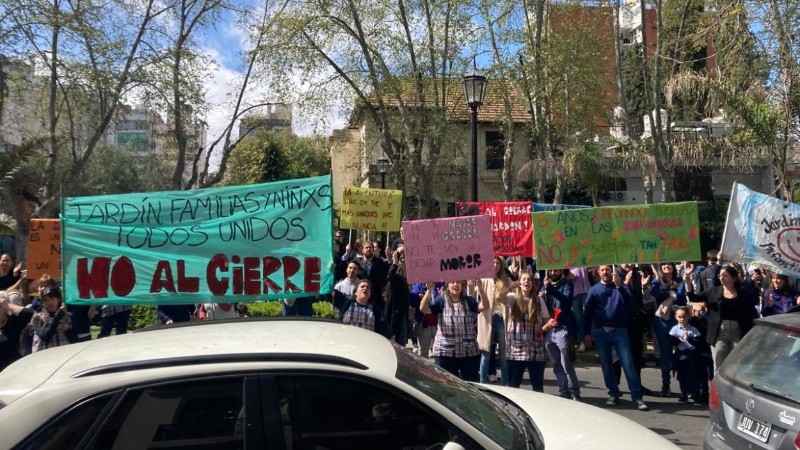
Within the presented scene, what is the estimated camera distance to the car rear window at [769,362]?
4742 millimetres

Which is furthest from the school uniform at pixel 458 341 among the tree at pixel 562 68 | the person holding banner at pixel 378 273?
the tree at pixel 562 68

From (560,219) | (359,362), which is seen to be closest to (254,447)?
(359,362)

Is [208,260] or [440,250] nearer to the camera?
[208,260]

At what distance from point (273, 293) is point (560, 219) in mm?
4149

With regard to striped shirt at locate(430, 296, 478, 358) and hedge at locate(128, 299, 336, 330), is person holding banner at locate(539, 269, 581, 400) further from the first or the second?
hedge at locate(128, 299, 336, 330)

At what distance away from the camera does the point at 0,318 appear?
699 cm

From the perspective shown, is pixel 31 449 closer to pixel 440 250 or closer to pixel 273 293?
pixel 273 293

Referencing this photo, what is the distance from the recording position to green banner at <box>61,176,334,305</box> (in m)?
7.21

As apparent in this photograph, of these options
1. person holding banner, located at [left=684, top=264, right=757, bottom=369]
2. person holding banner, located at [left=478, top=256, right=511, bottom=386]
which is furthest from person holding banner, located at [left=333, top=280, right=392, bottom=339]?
person holding banner, located at [left=684, top=264, right=757, bottom=369]

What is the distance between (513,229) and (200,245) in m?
5.98

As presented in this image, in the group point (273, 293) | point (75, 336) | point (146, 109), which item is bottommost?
point (75, 336)

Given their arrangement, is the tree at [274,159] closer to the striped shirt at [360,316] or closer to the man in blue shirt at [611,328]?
the man in blue shirt at [611,328]

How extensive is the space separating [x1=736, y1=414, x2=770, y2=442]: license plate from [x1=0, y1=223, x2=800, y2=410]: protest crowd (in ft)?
10.5

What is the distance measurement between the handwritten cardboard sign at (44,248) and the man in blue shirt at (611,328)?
6.61m
